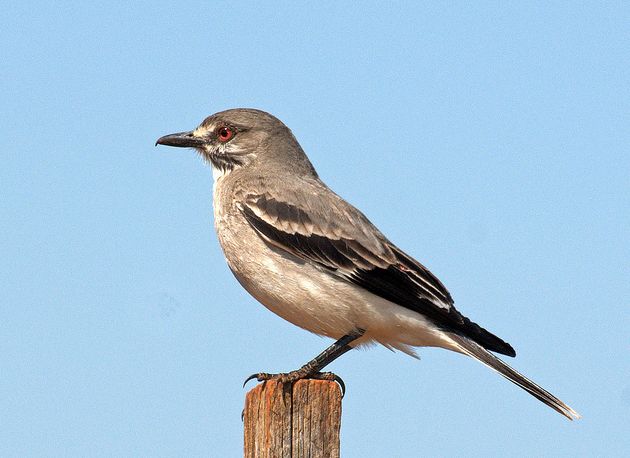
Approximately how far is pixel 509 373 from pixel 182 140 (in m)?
4.46

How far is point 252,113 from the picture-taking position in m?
10.1

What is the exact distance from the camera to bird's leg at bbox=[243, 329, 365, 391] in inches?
269

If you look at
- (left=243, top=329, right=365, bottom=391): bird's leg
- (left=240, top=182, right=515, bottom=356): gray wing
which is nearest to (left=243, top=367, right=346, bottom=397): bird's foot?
(left=243, top=329, right=365, bottom=391): bird's leg

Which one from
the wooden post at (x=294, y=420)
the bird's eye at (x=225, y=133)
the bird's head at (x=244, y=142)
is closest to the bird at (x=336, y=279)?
the bird's head at (x=244, y=142)

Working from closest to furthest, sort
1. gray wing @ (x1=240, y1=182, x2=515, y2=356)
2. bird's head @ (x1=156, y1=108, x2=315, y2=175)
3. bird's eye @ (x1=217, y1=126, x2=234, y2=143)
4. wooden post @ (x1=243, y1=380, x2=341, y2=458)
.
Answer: wooden post @ (x1=243, y1=380, x2=341, y2=458) → gray wing @ (x1=240, y1=182, x2=515, y2=356) → bird's head @ (x1=156, y1=108, x2=315, y2=175) → bird's eye @ (x1=217, y1=126, x2=234, y2=143)

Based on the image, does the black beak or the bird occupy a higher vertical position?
the black beak

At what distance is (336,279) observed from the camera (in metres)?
8.38

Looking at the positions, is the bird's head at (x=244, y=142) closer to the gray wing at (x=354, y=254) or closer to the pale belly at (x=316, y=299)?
the gray wing at (x=354, y=254)

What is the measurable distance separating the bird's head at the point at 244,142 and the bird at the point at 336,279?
2.44ft

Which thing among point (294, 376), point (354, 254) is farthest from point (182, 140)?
point (294, 376)

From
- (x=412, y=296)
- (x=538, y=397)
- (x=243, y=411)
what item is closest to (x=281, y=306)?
(x=412, y=296)

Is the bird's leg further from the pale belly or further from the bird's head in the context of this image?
the bird's head

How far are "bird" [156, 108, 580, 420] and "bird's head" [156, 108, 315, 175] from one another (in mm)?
743

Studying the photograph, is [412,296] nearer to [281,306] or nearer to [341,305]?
[341,305]
